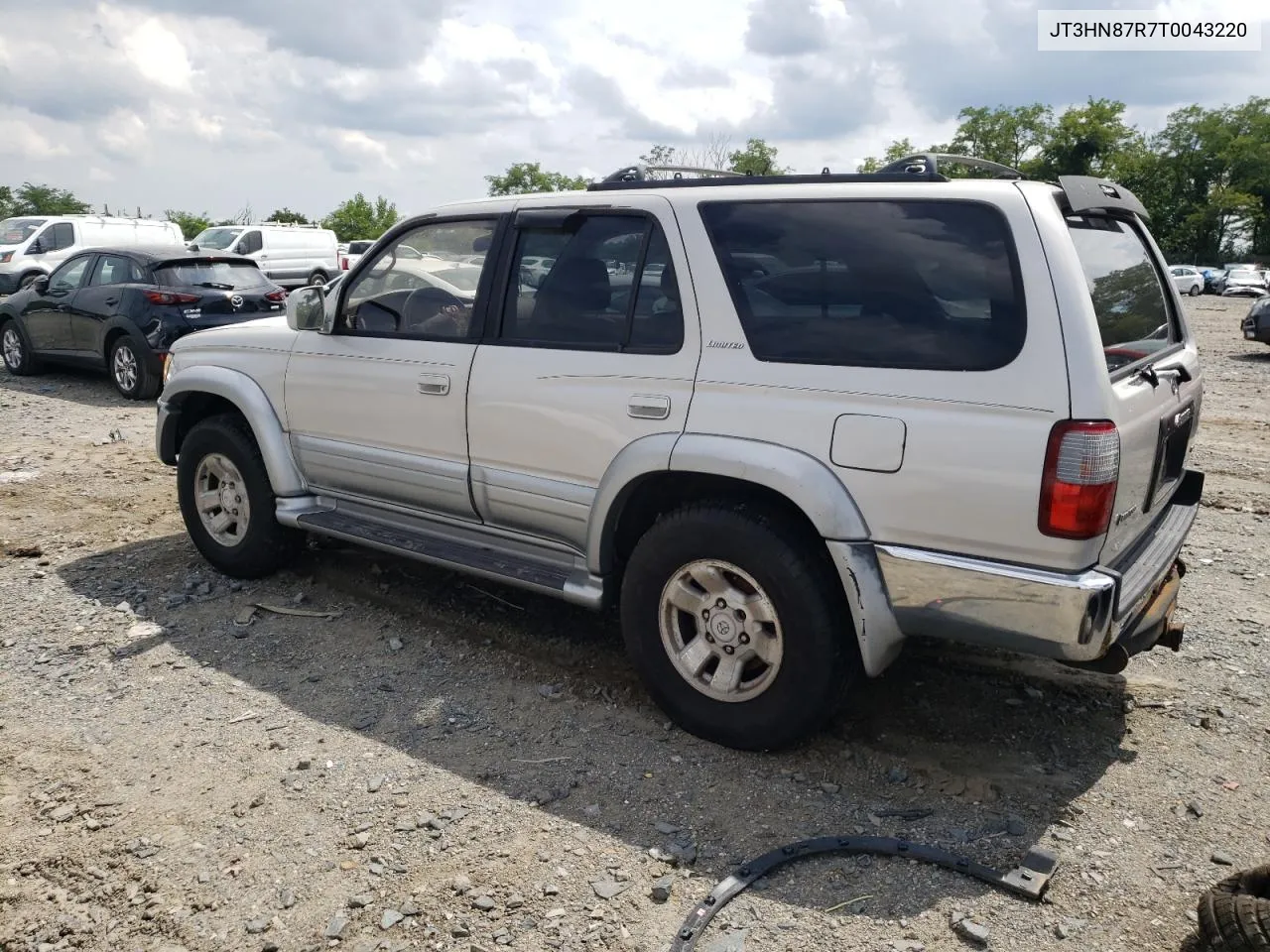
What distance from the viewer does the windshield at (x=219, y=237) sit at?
22.0m

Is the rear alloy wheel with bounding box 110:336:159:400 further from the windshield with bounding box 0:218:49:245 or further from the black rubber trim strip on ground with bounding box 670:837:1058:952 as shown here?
the windshield with bounding box 0:218:49:245

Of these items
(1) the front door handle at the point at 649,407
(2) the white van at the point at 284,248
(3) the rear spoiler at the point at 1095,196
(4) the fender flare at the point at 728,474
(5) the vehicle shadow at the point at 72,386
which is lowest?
(5) the vehicle shadow at the point at 72,386

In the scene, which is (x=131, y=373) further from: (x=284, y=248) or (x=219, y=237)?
(x=219, y=237)

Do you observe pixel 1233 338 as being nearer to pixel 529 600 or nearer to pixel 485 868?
pixel 529 600

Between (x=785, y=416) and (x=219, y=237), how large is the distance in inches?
864

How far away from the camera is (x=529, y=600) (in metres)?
5.07

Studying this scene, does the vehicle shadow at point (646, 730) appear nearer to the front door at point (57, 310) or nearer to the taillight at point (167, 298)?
the taillight at point (167, 298)

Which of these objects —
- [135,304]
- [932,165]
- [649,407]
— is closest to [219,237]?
[135,304]

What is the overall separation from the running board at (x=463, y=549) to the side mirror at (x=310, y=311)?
89cm

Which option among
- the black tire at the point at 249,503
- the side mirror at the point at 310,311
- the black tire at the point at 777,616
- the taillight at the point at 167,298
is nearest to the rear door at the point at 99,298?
the taillight at the point at 167,298

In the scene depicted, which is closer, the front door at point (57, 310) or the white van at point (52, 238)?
the front door at point (57, 310)

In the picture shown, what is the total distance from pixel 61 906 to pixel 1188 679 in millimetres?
4215

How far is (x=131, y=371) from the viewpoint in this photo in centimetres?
1102

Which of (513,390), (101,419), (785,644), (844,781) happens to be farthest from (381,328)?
(101,419)
